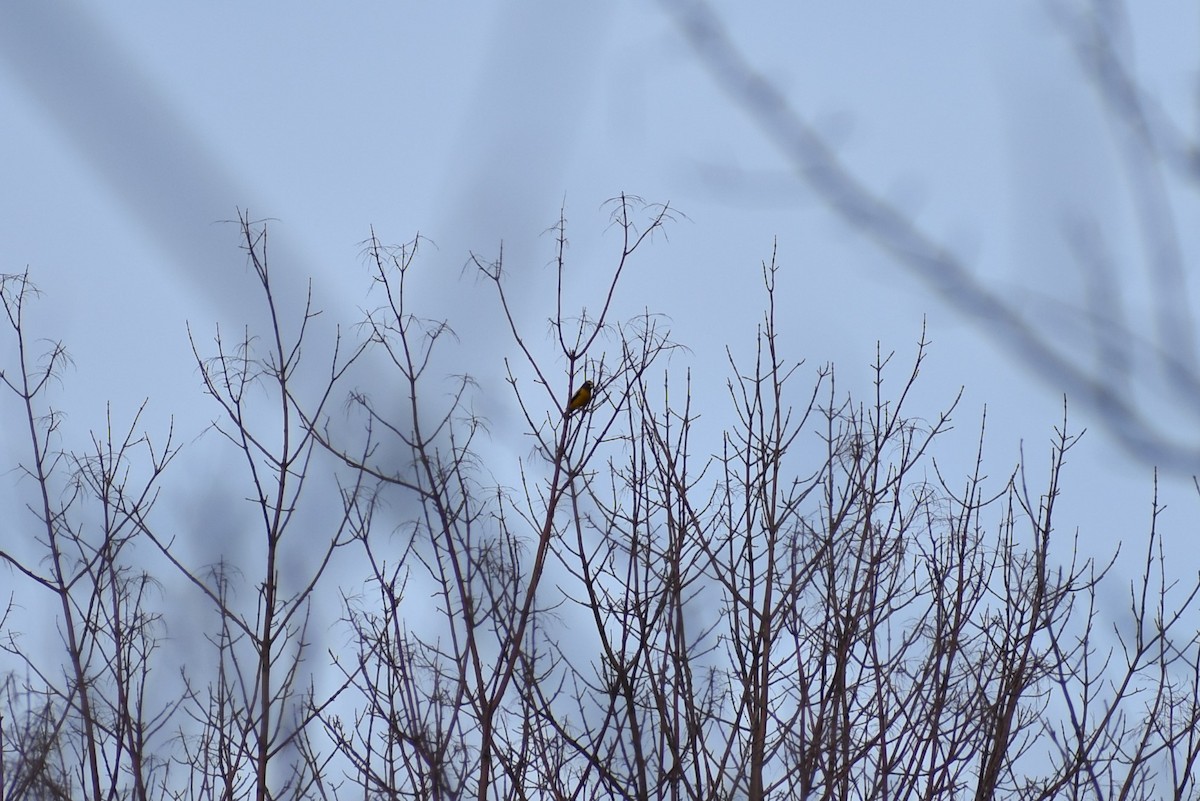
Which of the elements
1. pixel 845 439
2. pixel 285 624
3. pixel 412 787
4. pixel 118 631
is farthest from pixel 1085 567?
pixel 118 631

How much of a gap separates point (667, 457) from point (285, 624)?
1.60 meters

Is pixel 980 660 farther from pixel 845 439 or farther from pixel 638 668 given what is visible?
pixel 638 668

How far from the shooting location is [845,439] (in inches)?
202

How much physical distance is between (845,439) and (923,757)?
1415mm

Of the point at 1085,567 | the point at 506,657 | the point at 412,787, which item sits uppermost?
the point at 1085,567

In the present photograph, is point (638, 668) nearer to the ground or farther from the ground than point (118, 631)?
nearer to the ground

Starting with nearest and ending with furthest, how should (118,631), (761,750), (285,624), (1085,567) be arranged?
(761,750), (285,624), (118,631), (1085,567)

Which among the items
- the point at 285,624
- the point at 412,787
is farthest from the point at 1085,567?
the point at 285,624

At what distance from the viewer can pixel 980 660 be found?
482 cm

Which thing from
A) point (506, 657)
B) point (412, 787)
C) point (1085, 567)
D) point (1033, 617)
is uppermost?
point (1085, 567)

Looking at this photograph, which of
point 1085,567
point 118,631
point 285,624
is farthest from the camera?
point 1085,567

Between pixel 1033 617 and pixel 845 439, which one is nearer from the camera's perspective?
pixel 1033 617

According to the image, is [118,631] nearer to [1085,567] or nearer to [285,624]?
[285,624]

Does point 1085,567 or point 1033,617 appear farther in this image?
point 1085,567
